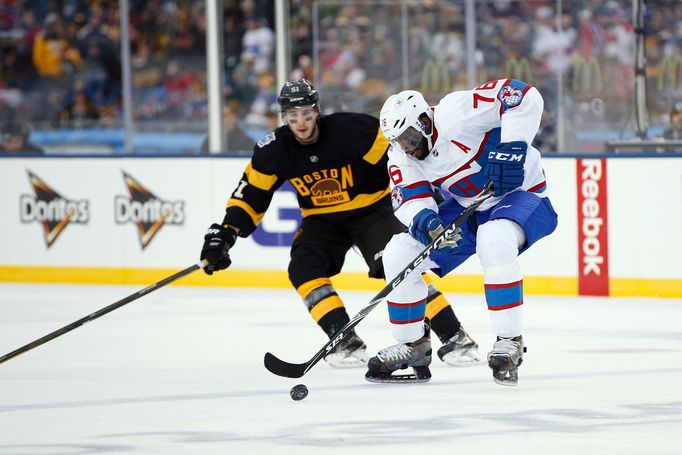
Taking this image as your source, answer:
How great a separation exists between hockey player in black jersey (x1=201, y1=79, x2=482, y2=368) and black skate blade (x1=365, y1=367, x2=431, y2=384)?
1.07 feet

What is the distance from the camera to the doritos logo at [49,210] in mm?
8328

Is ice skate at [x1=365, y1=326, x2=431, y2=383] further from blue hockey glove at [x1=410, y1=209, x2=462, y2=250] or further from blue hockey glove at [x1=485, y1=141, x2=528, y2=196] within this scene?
blue hockey glove at [x1=485, y1=141, x2=528, y2=196]

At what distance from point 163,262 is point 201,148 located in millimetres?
1778

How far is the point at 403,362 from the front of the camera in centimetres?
476

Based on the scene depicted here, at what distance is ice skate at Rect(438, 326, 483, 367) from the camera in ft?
16.8

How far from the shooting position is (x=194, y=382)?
4918mm

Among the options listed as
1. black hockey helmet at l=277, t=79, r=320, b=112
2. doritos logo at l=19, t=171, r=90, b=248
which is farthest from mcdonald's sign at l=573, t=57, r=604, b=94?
black hockey helmet at l=277, t=79, r=320, b=112

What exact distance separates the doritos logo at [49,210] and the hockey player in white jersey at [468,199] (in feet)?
12.9

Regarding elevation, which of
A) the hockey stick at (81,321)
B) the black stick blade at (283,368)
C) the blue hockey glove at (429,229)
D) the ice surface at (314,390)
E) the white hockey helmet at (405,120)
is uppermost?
the white hockey helmet at (405,120)

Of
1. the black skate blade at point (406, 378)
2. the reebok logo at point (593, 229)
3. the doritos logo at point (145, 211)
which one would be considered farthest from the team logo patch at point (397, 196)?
the doritos logo at point (145, 211)

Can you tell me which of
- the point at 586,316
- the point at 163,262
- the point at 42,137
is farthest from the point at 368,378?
the point at 42,137

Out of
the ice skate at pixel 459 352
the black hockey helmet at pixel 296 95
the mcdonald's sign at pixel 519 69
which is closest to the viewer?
the black hockey helmet at pixel 296 95

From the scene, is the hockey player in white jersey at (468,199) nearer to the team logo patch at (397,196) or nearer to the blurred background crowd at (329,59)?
the team logo patch at (397,196)

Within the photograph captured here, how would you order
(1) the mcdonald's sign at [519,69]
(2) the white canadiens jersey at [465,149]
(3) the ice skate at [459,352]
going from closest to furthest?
(2) the white canadiens jersey at [465,149] < (3) the ice skate at [459,352] < (1) the mcdonald's sign at [519,69]
